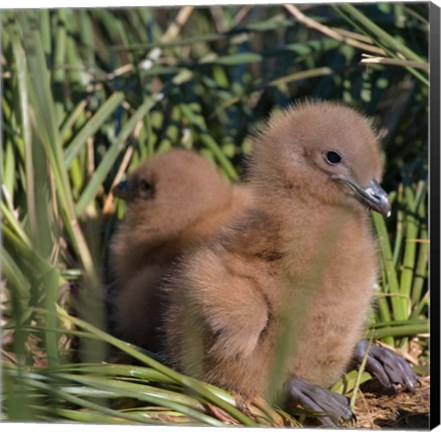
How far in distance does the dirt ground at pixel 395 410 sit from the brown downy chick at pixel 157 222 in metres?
0.70

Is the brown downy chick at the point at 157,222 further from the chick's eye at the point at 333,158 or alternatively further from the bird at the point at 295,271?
the chick's eye at the point at 333,158

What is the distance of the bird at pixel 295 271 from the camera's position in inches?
99.8

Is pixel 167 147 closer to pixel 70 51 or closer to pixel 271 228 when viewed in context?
pixel 70 51

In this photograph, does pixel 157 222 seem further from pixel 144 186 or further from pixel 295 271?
pixel 295 271

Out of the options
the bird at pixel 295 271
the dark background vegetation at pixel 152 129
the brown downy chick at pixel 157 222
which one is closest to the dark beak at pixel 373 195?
the bird at pixel 295 271

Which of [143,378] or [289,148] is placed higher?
[289,148]

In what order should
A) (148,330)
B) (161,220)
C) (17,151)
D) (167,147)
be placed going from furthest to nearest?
(167,147), (17,151), (161,220), (148,330)

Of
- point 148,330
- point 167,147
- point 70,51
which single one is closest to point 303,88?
point 167,147

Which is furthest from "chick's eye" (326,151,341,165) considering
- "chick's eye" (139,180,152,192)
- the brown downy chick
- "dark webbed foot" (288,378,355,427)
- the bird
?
"chick's eye" (139,180,152,192)

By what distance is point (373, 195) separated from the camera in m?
2.57

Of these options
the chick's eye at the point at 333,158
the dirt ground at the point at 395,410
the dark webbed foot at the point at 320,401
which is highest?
the chick's eye at the point at 333,158

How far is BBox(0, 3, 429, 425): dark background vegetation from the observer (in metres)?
2.70

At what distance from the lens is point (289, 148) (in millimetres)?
2656

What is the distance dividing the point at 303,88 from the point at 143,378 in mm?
1627
